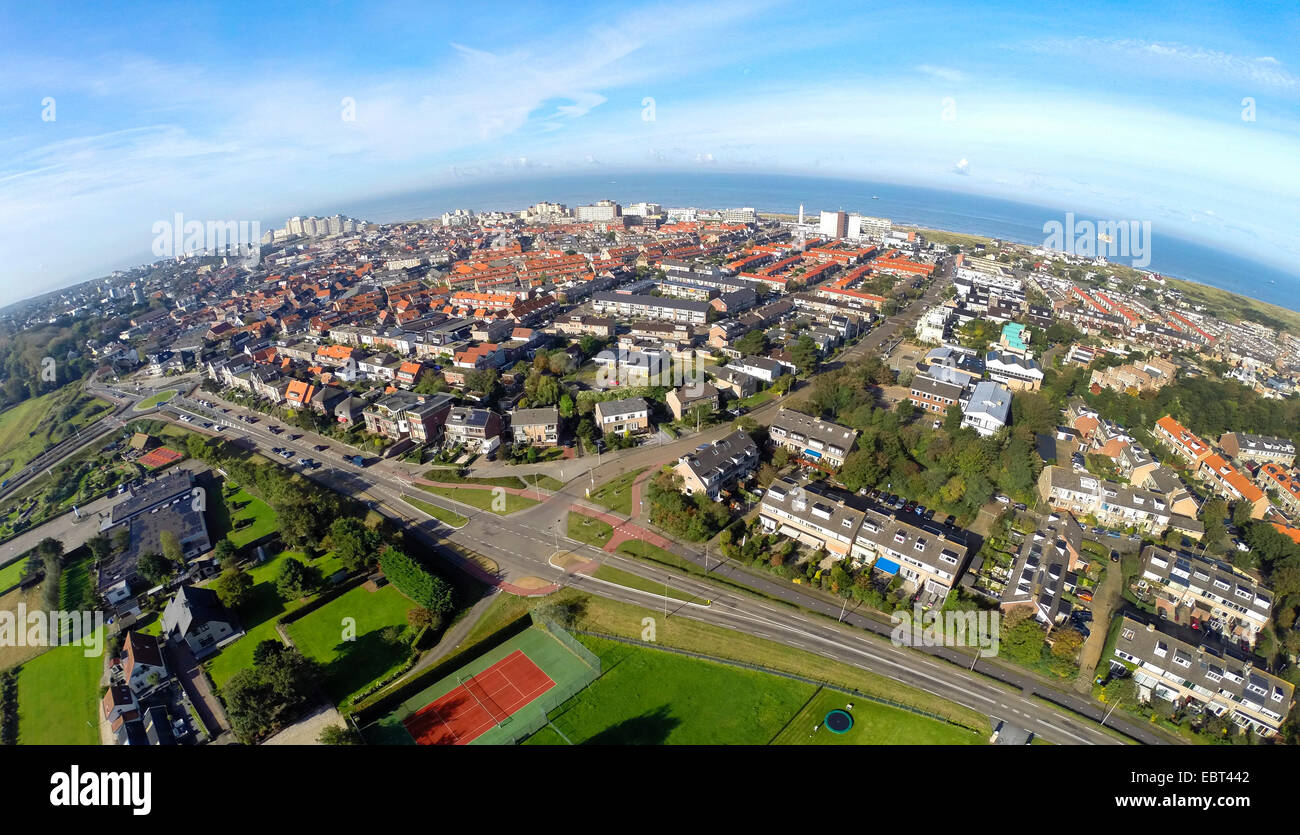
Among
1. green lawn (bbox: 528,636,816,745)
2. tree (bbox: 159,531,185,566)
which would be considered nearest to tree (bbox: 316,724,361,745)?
green lawn (bbox: 528,636,816,745)

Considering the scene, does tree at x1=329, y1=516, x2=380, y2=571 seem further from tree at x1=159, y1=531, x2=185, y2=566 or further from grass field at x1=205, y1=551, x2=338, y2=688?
tree at x1=159, y1=531, x2=185, y2=566

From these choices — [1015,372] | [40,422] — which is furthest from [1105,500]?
[40,422]

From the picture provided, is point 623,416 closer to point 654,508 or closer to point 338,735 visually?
point 654,508

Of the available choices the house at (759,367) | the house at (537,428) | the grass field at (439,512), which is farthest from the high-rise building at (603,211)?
the grass field at (439,512)

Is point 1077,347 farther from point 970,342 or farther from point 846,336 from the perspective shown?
point 846,336
